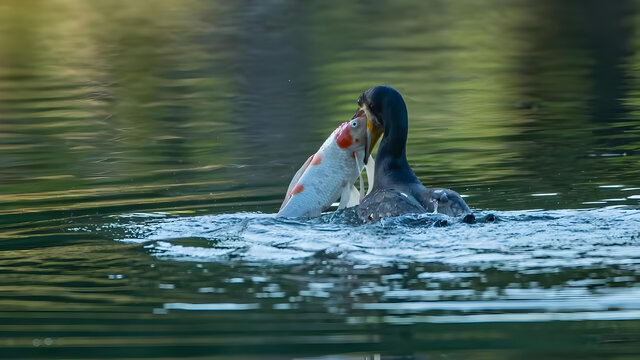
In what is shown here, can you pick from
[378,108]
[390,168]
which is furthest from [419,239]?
[378,108]

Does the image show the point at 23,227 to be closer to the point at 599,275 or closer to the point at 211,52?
the point at 599,275

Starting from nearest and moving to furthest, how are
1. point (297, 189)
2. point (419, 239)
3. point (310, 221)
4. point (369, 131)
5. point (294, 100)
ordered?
point (419, 239) < point (310, 221) < point (297, 189) < point (369, 131) < point (294, 100)

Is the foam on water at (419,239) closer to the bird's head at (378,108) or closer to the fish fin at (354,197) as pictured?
the fish fin at (354,197)

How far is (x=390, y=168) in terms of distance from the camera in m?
9.75

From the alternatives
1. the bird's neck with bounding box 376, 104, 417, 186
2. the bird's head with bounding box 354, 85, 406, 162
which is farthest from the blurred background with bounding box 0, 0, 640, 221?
the bird's head with bounding box 354, 85, 406, 162

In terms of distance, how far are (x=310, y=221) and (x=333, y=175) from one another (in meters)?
0.54

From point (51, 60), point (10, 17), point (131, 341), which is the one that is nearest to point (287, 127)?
point (131, 341)

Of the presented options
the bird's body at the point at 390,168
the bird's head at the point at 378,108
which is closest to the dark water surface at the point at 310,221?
the bird's body at the point at 390,168

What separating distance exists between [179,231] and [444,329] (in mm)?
3703

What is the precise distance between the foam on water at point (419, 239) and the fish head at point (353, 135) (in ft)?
2.07

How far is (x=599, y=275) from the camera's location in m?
7.23

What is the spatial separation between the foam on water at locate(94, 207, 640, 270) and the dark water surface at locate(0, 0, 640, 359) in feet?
0.10

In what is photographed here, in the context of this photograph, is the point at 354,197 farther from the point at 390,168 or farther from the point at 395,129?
the point at 395,129

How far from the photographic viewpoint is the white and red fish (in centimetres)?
968
